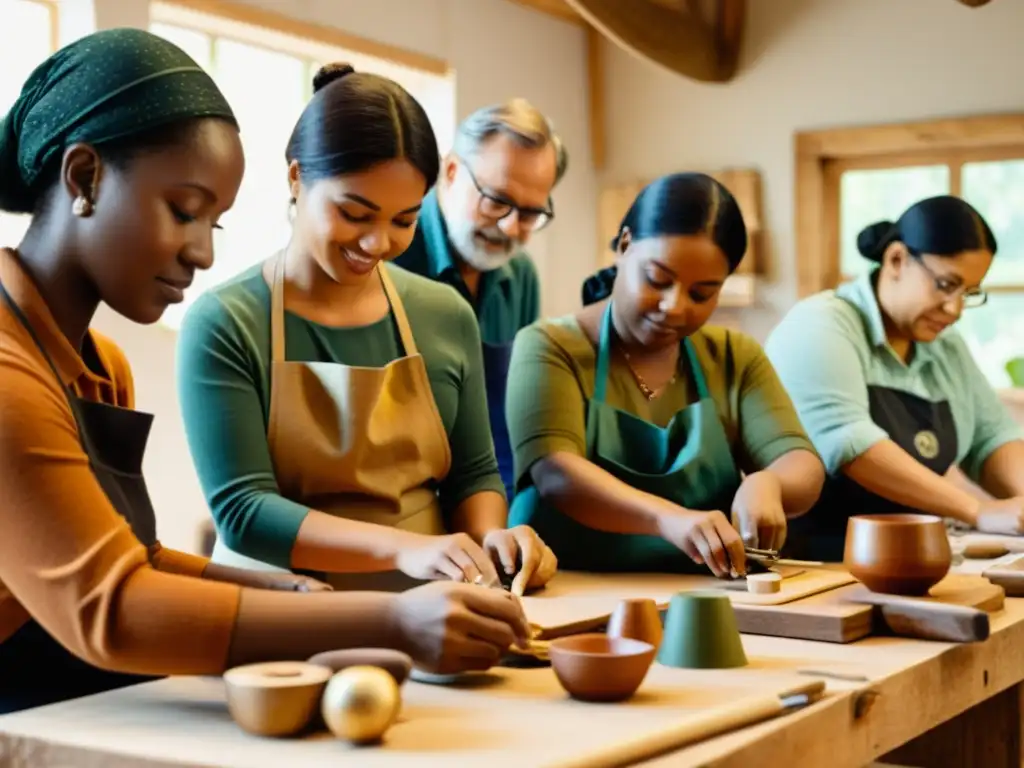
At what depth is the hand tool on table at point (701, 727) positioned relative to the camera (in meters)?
1.09

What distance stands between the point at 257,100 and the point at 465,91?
1.14 metres

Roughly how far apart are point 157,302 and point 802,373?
167cm

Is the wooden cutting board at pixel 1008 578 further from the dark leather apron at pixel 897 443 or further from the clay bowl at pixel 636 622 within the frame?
the clay bowl at pixel 636 622

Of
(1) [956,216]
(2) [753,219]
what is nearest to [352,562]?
(1) [956,216]

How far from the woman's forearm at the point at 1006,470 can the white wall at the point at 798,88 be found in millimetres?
3268

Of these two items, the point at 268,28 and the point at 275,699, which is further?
the point at 268,28

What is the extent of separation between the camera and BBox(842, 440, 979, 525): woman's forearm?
8.54ft

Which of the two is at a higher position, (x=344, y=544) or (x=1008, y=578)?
(x=344, y=544)

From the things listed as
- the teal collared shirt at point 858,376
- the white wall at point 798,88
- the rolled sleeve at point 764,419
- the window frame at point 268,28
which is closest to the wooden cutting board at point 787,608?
the rolled sleeve at point 764,419

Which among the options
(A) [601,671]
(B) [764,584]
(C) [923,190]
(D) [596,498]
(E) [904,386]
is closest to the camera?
(A) [601,671]

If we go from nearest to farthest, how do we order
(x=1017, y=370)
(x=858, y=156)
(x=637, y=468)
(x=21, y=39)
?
(x=637, y=468) → (x=21, y=39) → (x=1017, y=370) → (x=858, y=156)

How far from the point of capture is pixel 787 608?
1.67 m

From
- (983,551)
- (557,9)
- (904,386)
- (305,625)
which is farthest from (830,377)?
(557,9)

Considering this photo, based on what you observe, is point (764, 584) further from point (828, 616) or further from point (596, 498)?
point (596, 498)
